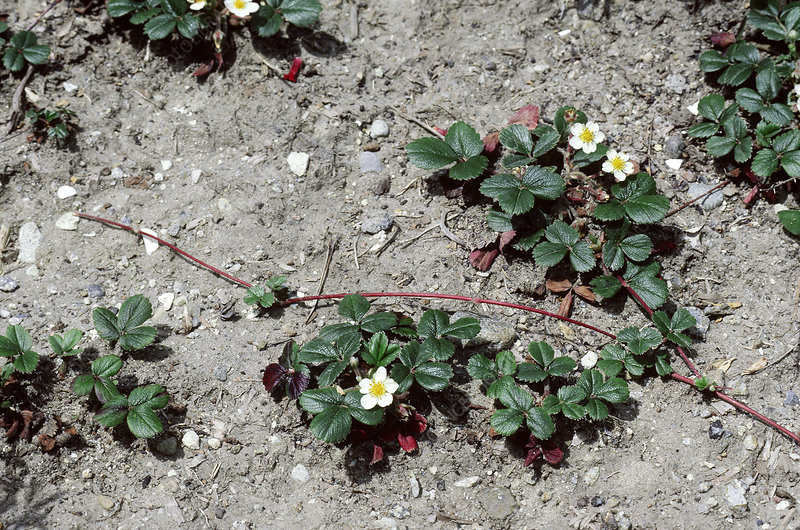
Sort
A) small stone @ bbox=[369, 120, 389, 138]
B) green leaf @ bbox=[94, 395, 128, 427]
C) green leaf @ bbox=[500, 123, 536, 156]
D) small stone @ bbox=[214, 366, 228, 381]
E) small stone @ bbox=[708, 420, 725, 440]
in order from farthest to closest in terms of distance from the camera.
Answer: small stone @ bbox=[369, 120, 389, 138] < green leaf @ bbox=[500, 123, 536, 156] < small stone @ bbox=[214, 366, 228, 381] < small stone @ bbox=[708, 420, 725, 440] < green leaf @ bbox=[94, 395, 128, 427]

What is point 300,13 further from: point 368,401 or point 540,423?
point 540,423

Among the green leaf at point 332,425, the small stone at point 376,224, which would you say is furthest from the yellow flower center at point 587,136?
the green leaf at point 332,425

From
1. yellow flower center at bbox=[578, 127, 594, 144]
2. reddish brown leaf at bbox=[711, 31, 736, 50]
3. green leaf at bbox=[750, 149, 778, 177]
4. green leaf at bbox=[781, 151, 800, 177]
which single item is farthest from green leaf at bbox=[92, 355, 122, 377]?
reddish brown leaf at bbox=[711, 31, 736, 50]

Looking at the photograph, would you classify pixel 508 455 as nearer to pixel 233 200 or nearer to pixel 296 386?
pixel 296 386

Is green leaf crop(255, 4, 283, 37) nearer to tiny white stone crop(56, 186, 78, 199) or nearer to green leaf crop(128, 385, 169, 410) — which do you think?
tiny white stone crop(56, 186, 78, 199)

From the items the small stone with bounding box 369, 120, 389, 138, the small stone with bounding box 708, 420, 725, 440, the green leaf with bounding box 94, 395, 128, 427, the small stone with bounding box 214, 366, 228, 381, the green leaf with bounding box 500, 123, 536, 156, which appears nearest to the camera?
the green leaf with bounding box 94, 395, 128, 427

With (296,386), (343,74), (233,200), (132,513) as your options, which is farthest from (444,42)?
(132,513)

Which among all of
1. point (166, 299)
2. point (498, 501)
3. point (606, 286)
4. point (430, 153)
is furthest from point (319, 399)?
point (606, 286)
